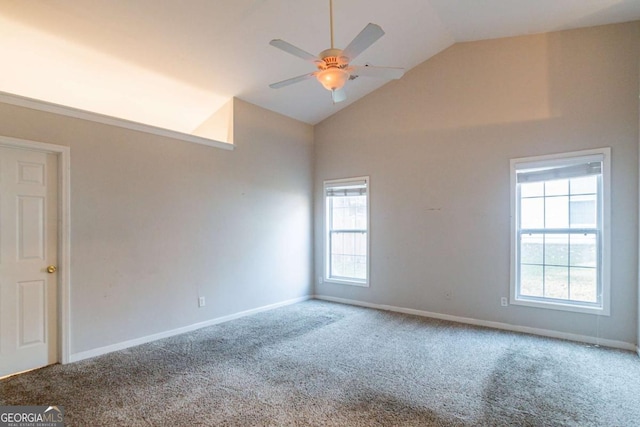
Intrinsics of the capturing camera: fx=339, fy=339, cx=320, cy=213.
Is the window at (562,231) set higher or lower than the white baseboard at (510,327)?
higher

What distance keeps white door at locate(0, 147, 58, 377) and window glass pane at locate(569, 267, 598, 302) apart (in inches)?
218

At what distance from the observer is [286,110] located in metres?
5.42

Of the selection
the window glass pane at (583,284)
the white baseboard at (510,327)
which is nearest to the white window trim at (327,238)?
the white baseboard at (510,327)

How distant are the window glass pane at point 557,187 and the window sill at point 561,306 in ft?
4.24

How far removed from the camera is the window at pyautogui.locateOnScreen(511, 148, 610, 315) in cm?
376

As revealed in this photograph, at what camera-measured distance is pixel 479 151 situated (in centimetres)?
446

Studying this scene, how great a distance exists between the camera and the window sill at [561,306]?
3728 mm

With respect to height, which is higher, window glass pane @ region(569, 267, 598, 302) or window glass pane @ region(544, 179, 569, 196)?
window glass pane @ region(544, 179, 569, 196)

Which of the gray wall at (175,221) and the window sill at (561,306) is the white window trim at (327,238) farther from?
the window sill at (561,306)

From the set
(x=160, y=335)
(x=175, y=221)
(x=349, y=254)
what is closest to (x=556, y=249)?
(x=349, y=254)

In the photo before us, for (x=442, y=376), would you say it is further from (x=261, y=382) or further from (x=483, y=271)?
(x=483, y=271)

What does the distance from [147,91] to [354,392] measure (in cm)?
409

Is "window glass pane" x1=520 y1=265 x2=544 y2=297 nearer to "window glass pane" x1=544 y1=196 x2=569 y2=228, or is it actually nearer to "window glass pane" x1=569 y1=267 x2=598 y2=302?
"window glass pane" x1=569 y1=267 x2=598 y2=302

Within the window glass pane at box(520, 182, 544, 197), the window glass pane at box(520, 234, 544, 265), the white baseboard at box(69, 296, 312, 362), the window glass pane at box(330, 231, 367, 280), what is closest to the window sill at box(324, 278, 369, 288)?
the window glass pane at box(330, 231, 367, 280)
